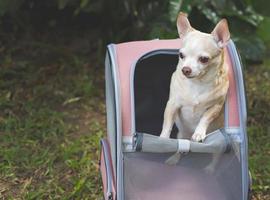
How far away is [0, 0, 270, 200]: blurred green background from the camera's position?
212cm

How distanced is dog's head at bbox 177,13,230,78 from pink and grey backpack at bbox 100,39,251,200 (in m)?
0.10

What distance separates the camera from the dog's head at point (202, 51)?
1.55 m

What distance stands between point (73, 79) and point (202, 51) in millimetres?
1250

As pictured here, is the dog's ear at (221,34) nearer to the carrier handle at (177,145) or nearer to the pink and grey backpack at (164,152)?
the pink and grey backpack at (164,152)

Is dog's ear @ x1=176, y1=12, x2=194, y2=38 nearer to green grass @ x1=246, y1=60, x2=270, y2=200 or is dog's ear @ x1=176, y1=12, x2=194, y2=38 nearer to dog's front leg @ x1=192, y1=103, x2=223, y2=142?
dog's front leg @ x1=192, y1=103, x2=223, y2=142

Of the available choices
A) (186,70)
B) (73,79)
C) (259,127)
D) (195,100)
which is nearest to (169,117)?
(195,100)

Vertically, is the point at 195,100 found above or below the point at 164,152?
above

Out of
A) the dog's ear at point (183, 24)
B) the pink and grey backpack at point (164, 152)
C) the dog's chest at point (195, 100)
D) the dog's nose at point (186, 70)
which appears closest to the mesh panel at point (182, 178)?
the pink and grey backpack at point (164, 152)

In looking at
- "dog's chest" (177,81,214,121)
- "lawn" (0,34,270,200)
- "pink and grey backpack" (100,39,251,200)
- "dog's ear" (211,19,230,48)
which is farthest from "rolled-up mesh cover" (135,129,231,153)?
"lawn" (0,34,270,200)

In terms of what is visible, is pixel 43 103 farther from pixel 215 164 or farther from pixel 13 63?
pixel 215 164

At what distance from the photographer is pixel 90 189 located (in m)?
2.03

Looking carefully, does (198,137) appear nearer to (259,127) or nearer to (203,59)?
(203,59)

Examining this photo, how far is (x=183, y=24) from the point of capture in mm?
1619

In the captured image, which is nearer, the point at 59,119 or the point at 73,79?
the point at 59,119
